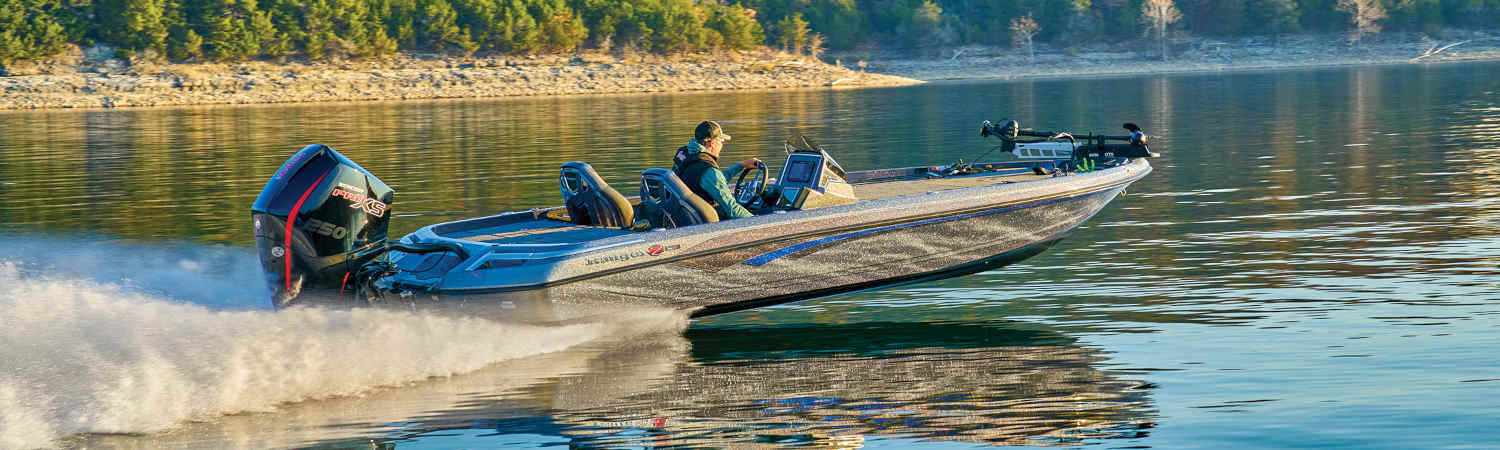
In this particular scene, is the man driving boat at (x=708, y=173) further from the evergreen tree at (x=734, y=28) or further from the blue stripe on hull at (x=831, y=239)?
the evergreen tree at (x=734, y=28)

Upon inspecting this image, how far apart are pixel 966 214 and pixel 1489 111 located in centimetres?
2705

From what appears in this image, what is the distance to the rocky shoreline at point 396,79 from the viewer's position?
198 ft

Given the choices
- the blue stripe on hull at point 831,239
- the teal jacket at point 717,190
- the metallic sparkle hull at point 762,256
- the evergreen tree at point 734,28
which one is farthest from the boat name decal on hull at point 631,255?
the evergreen tree at point 734,28

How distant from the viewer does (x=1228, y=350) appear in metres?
8.42

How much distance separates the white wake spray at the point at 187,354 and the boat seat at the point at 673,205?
65cm

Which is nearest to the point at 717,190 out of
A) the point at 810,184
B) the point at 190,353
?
the point at 810,184

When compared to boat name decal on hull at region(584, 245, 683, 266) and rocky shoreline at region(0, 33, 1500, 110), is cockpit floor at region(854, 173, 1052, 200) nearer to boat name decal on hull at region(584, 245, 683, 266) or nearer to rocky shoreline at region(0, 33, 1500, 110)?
boat name decal on hull at region(584, 245, 683, 266)

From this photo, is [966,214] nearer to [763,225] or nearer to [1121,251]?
[763,225]

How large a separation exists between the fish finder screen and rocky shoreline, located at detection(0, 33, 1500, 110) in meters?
54.9

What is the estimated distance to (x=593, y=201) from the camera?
9492 millimetres

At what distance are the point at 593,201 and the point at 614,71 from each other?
210ft

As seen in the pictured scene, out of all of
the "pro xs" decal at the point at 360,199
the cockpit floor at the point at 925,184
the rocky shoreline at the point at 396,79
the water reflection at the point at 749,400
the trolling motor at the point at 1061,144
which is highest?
the rocky shoreline at the point at 396,79

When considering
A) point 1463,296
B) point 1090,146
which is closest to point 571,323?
point 1090,146

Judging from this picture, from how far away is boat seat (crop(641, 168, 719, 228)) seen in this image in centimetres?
910
